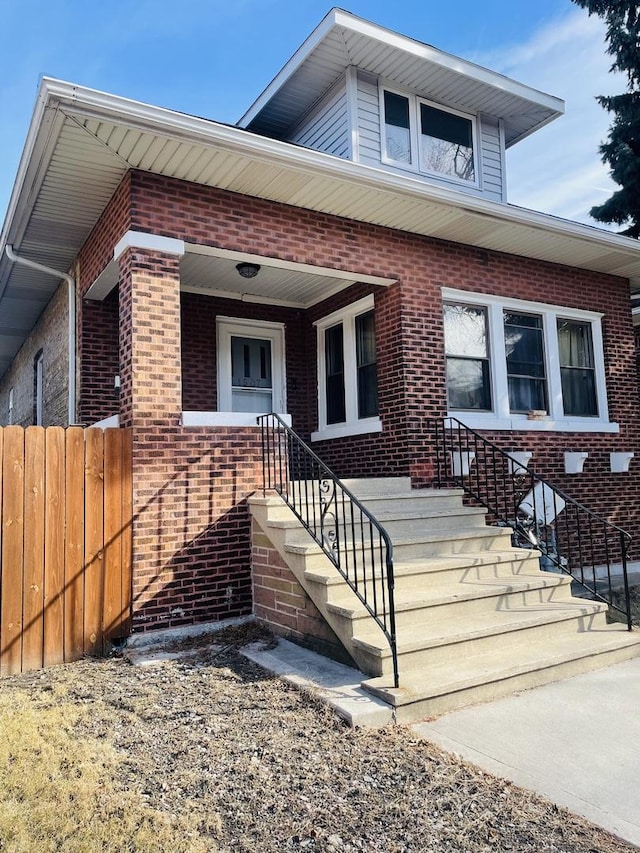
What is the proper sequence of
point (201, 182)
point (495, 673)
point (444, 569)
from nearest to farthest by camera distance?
1. point (495, 673)
2. point (444, 569)
3. point (201, 182)

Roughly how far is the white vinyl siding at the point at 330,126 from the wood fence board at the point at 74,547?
5.30 metres

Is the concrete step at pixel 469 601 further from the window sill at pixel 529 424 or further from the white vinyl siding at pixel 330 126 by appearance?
the white vinyl siding at pixel 330 126

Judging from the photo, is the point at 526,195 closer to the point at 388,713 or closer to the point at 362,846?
the point at 388,713

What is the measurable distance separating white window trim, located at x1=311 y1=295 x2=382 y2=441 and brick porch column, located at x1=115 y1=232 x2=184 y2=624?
113 inches

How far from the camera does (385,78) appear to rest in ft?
28.1

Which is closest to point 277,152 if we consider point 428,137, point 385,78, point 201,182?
point 201,182

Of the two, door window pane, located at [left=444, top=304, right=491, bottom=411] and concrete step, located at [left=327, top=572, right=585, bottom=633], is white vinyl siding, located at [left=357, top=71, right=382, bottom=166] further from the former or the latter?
concrete step, located at [left=327, top=572, right=585, bottom=633]

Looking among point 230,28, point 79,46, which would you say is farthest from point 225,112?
point 79,46

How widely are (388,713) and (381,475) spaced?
4.09m

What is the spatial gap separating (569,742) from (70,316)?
6967mm

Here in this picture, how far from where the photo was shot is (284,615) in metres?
5.34

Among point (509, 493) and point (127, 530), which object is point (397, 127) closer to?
point (509, 493)

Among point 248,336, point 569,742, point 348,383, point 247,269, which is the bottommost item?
point 569,742

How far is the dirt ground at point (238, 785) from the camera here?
2.51m
